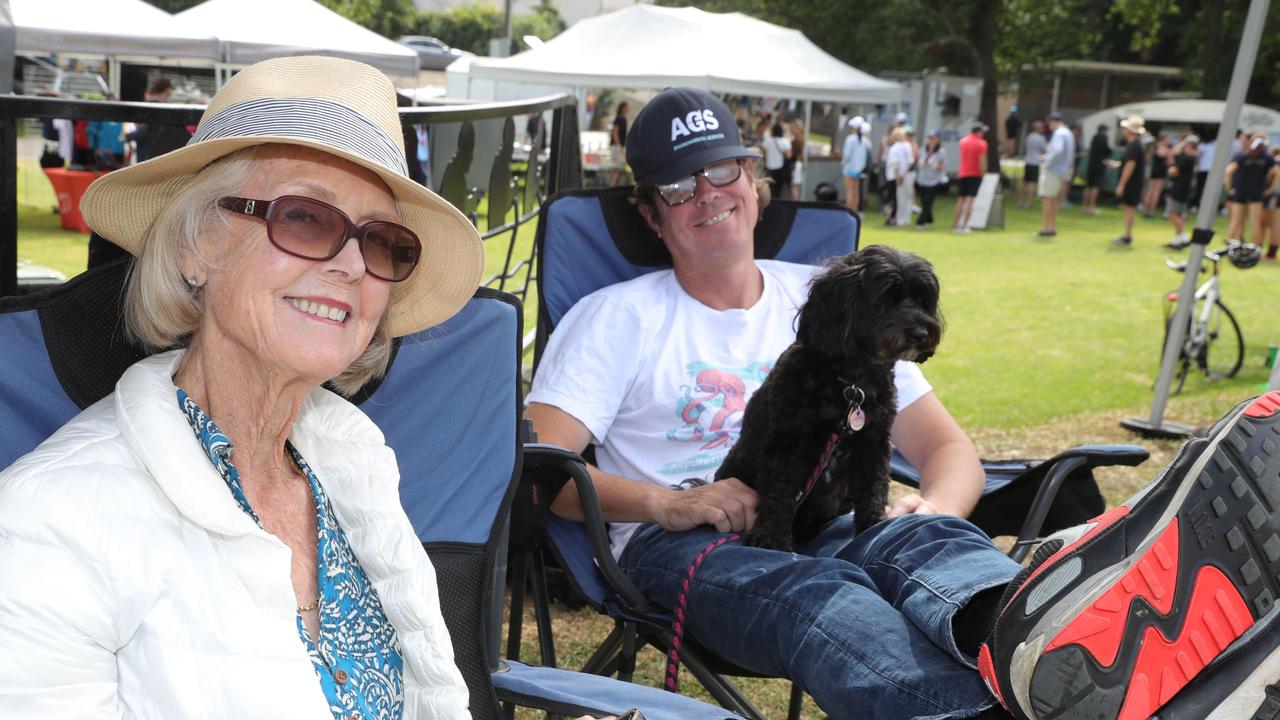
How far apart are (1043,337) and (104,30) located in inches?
358

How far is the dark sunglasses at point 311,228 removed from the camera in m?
1.58

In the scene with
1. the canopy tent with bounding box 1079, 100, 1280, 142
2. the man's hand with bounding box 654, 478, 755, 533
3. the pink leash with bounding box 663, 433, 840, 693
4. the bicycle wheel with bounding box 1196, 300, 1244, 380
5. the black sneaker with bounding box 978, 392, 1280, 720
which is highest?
the canopy tent with bounding box 1079, 100, 1280, 142

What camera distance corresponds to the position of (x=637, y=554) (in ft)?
8.92

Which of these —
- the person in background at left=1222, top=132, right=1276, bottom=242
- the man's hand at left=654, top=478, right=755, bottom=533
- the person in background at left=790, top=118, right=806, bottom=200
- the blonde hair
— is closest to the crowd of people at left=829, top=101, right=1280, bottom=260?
the person in background at left=1222, top=132, right=1276, bottom=242

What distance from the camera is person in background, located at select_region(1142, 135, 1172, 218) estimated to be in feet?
71.7

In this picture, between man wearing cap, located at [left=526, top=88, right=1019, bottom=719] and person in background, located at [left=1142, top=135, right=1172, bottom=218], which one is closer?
man wearing cap, located at [left=526, top=88, right=1019, bottom=719]

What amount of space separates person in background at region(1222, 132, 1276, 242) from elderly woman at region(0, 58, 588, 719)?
15684 mm

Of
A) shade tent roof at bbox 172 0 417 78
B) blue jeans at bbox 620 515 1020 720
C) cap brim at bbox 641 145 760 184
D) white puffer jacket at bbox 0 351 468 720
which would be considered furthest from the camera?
shade tent roof at bbox 172 0 417 78

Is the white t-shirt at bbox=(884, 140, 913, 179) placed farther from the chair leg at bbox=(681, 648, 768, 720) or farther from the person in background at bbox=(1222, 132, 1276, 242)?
the chair leg at bbox=(681, 648, 768, 720)

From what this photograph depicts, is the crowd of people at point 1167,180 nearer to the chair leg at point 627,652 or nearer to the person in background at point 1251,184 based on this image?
the person in background at point 1251,184

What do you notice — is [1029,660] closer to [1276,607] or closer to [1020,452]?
[1276,607]

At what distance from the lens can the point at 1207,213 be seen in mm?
6262

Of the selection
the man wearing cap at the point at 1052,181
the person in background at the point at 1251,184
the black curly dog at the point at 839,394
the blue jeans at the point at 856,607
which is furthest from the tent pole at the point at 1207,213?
the man wearing cap at the point at 1052,181

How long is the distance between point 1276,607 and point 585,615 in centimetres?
287
